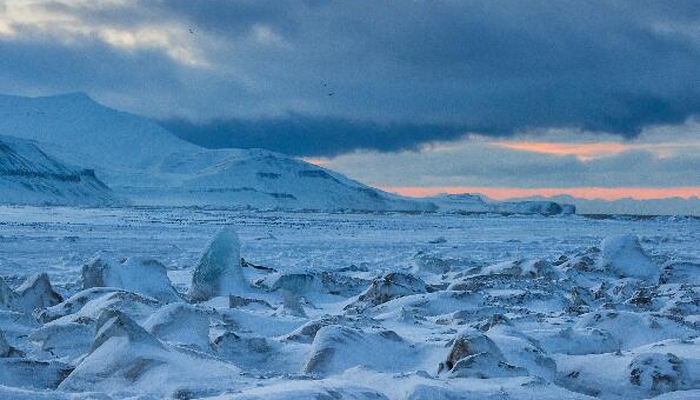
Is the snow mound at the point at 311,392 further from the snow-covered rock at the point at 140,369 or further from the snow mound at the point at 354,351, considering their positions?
the snow mound at the point at 354,351

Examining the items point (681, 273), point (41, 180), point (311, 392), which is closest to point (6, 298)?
point (311, 392)

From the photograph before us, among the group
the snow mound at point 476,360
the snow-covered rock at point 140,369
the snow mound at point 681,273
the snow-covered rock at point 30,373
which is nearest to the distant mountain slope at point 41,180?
the snow mound at point 681,273

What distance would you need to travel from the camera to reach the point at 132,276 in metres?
10.0

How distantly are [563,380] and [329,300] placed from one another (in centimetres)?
596

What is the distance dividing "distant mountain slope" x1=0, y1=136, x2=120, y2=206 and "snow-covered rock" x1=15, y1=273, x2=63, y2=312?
127 metres

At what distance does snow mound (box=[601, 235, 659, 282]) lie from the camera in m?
14.0

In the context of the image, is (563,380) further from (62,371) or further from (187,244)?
(187,244)

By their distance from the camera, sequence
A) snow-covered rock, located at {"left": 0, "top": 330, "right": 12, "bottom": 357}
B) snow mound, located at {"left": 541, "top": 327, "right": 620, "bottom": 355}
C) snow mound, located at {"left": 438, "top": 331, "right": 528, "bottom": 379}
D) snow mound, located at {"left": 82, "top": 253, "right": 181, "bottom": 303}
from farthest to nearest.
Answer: snow mound, located at {"left": 82, "top": 253, "right": 181, "bottom": 303} < snow mound, located at {"left": 541, "top": 327, "right": 620, "bottom": 355} < snow-covered rock, located at {"left": 0, "top": 330, "right": 12, "bottom": 357} < snow mound, located at {"left": 438, "top": 331, "right": 528, "bottom": 379}

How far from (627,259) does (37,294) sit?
9702 millimetres

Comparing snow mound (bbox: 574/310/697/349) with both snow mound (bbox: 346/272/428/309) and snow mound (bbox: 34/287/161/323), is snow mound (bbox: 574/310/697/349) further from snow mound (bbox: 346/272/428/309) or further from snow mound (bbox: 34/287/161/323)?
snow mound (bbox: 34/287/161/323)

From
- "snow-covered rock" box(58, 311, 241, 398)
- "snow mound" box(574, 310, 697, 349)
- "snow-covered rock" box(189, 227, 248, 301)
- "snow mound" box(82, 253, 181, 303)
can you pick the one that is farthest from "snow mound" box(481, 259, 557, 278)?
"snow-covered rock" box(58, 311, 241, 398)

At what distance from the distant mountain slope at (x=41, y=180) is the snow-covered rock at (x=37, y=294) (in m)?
127

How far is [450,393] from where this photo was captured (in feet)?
13.5

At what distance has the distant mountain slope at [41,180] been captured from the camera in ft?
441
